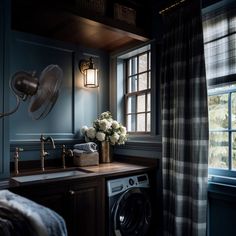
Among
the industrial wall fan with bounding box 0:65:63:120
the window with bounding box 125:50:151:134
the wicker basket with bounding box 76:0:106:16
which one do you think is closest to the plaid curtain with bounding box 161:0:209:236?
the window with bounding box 125:50:151:134

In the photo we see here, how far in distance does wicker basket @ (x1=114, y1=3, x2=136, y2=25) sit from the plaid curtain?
43cm

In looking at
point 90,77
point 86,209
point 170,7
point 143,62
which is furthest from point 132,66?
point 86,209

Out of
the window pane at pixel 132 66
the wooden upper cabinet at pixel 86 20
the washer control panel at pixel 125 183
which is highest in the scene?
the wooden upper cabinet at pixel 86 20

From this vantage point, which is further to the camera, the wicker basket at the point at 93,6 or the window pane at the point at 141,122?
the window pane at the point at 141,122

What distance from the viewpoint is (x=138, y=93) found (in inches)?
126

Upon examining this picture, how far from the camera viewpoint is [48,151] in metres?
2.84

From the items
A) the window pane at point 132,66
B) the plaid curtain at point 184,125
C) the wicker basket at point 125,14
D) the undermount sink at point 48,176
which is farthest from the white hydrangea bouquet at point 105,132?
the wicker basket at point 125,14

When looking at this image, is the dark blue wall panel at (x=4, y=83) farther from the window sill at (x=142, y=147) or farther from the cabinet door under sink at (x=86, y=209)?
the window sill at (x=142, y=147)

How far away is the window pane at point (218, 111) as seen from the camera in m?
2.25

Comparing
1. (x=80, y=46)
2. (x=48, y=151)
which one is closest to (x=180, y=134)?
(x=48, y=151)

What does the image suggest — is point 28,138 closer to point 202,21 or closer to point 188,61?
point 188,61

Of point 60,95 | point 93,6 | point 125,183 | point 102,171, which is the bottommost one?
point 125,183

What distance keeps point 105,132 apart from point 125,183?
730mm

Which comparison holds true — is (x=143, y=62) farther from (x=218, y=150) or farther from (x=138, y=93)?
(x=218, y=150)
